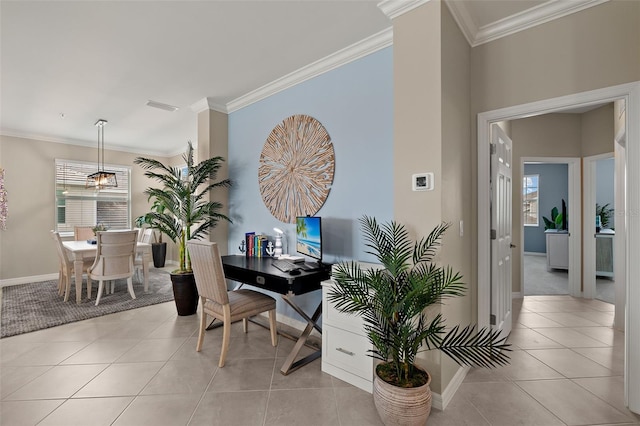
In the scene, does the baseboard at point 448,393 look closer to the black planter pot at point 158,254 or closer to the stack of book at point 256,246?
the stack of book at point 256,246

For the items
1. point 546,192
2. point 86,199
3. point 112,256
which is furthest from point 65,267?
point 546,192

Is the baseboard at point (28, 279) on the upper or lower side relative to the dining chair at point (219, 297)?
lower

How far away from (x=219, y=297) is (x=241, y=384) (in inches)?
26.9

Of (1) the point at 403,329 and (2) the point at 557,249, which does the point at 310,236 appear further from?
(2) the point at 557,249

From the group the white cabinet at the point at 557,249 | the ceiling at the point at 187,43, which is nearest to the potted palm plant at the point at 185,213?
the ceiling at the point at 187,43

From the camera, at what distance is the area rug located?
344 centimetres

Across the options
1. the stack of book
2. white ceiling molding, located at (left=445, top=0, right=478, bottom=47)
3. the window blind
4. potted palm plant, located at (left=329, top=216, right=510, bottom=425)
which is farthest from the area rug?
white ceiling molding, located at (left=445, top=0, right=478, bottom=47)

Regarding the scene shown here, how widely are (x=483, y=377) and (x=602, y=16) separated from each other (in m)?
2.61

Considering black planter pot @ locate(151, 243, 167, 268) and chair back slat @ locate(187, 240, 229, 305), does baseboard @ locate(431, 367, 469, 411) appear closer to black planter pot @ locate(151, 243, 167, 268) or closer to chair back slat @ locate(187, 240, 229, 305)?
chair back slat @ locate(187, 240, 229, 305)

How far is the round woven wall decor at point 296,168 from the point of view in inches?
120

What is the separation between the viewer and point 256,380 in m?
2.29

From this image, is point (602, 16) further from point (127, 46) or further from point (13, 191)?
point (13, 191)

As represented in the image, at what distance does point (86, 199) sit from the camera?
6.13 m

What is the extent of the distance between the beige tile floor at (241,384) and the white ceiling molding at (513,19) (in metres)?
2.60
